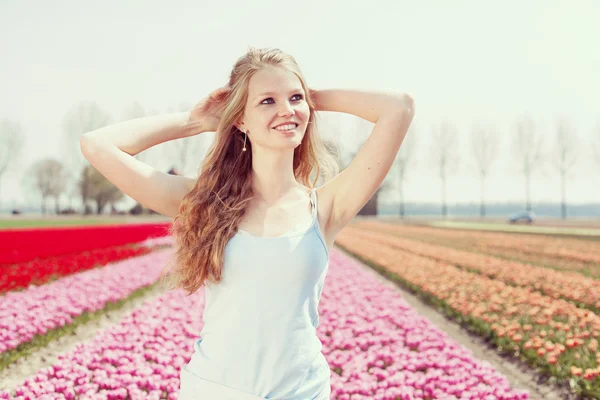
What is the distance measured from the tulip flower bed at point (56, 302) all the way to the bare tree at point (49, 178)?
5853 cm

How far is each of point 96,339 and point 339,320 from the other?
2500mm

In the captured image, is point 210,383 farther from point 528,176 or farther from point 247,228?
point 528,176

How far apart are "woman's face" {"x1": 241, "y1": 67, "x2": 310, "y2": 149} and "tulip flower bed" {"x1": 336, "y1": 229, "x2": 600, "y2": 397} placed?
358 cm

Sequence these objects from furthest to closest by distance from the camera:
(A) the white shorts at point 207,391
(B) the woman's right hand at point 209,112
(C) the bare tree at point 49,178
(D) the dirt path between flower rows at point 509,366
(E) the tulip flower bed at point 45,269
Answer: (C) the bare tree at point 49,178 < (E) the tulip flower bed at point 45,269 < (D) the dirt path between flower rows at point 509,366 < (B) the woman's right hand at point 209,112 < (A) the white shorts at point 207,391

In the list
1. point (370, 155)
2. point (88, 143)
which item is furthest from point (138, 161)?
point (370, 155)

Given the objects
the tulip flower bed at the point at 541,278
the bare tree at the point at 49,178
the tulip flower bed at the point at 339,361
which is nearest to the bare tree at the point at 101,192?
the bare tree at the point at 49,178

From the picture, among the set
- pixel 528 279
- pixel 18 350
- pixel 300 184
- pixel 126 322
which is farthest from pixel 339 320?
pixel 528 279

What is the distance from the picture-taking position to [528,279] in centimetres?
1029

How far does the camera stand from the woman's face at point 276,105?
6.62 feet

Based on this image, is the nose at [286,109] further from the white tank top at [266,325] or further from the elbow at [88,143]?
the elbow at [88,143]

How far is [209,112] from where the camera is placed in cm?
225

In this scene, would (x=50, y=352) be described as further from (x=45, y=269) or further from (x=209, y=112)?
(x=45, y=269)

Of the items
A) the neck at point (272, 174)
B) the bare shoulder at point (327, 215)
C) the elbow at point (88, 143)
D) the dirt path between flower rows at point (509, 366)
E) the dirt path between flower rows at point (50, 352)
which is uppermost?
the elbow at point (88, 143)

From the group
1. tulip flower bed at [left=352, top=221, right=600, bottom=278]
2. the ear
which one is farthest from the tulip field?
tulip flower bed at [left=352, top=221, right=600, bottom=278]
